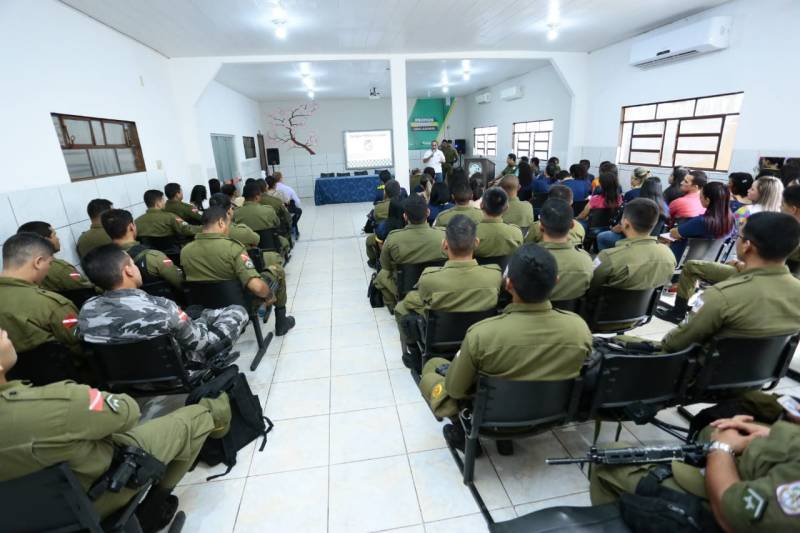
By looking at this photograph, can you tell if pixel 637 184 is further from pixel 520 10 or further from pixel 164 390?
pixel 164 390

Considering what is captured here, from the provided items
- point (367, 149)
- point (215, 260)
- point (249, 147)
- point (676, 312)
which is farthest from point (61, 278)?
point (367, 149)

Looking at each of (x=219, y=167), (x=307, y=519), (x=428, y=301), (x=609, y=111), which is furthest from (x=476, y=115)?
(x=307, y=519)

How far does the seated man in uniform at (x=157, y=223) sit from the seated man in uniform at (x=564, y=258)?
3750 millimetres

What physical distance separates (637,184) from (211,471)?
539cm

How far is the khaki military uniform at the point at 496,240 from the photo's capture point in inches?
119

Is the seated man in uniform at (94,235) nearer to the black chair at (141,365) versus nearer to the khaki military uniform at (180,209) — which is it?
the khaki military uniform at (180,209)

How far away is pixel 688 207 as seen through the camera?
12.4ft

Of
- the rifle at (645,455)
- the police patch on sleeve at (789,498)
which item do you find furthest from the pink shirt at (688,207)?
the police patch on sleeve at (789,498)

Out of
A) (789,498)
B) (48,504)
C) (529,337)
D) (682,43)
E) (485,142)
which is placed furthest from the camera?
(485,142)

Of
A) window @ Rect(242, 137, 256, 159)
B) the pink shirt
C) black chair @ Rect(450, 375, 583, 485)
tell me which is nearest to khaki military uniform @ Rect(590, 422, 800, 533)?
black chair @ Rect(450, 375, 583, 485)

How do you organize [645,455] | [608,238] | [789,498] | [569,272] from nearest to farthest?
1. [789,498]
2. [645,455]
3. [569,272]
4. [608,238]

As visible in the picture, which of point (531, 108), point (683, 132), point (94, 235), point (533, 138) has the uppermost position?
Answer: point (531, 108)

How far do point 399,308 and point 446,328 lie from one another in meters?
0.62

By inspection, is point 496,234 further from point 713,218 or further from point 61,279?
point 61,279
